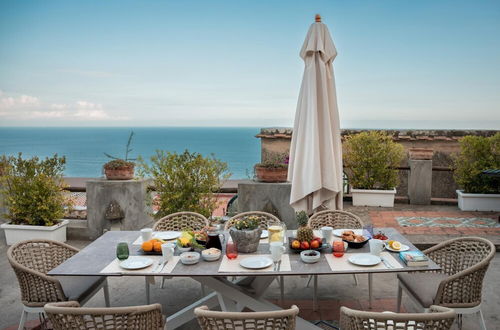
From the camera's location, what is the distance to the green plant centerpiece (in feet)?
9.00

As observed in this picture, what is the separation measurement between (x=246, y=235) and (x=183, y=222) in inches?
50.0

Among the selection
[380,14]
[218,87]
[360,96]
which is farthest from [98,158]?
[380,14]

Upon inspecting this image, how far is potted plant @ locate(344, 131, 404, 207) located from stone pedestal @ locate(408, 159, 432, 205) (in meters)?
0.28

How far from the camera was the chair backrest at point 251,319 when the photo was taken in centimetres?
179

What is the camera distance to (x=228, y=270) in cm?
244

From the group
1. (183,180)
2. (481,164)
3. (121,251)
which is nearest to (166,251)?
(121,251)

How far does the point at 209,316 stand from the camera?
5.92ft

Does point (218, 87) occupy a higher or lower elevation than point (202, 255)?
higher

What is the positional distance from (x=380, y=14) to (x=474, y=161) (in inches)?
190

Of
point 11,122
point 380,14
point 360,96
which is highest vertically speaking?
point 380,14

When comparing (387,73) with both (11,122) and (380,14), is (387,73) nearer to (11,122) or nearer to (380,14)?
(380,14)

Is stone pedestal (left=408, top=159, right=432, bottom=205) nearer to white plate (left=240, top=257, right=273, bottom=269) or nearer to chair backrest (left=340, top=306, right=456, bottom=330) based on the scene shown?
white plate (left=240, top=257, right=273, bottom=269)

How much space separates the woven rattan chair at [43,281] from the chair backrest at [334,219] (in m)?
1.94

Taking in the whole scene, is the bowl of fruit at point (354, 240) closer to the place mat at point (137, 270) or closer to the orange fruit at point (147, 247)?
the place mat at point (137, 270)
